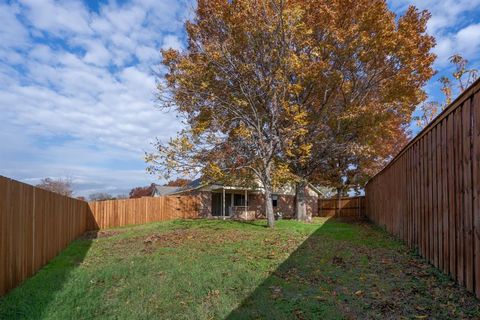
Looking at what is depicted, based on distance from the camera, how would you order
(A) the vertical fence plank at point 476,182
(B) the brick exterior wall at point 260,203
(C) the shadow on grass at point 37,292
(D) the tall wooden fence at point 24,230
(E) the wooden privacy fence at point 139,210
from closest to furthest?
1. (A) the vertical fence plank at point 476,182
2. (C) the shadow on grass at point 37,292
3. (D) the tall wooden fence at point 24,230
4. (E) the wooden privacy fence at point 139,210
5. (B) the brick exterior wall at point 260,203

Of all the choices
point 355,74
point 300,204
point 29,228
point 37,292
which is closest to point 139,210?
point 300,204

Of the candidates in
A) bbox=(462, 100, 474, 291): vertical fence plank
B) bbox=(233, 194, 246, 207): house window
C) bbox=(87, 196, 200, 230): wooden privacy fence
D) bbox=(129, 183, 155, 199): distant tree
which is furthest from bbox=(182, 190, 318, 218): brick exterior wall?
bbox=(129, 183, 155, 199): distant tree

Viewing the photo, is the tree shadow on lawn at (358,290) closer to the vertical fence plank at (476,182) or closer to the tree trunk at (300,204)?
the vertical fence plank at (476,182)

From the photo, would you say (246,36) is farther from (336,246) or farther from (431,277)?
(431,277)

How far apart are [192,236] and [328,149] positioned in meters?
8.11

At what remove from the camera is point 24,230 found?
251 inches

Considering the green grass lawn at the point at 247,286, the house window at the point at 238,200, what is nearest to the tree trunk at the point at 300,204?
the house window at the point at 238,200

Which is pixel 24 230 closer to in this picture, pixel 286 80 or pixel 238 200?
pixel 286 80

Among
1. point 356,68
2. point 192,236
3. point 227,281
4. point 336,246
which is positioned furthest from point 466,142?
point 356,68

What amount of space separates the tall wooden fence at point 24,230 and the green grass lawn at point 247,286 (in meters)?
0.26

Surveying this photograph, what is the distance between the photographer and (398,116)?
54.6 feet

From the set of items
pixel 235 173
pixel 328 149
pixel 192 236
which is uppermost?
pixel 328 149

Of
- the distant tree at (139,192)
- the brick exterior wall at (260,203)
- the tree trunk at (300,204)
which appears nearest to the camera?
the tree trunk at (300,204)

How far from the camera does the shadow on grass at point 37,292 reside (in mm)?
4661
